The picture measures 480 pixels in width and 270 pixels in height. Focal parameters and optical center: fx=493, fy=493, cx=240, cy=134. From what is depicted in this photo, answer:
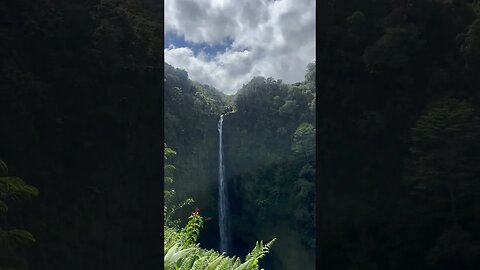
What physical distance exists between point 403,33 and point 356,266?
4.25ft

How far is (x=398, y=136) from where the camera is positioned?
8.75 ft

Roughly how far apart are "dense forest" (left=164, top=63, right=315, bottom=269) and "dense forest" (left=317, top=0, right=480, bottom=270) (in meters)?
13.2

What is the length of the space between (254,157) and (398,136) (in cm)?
1533
